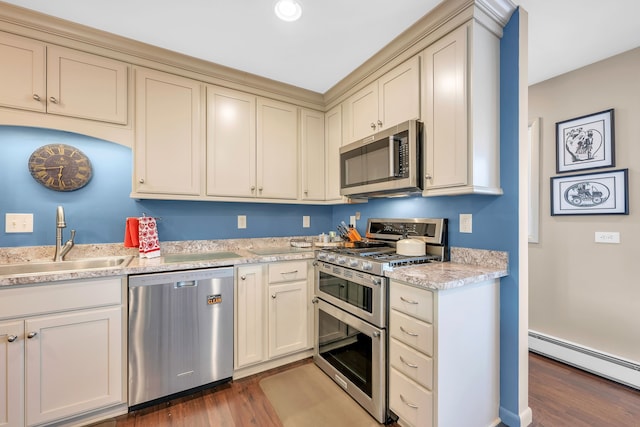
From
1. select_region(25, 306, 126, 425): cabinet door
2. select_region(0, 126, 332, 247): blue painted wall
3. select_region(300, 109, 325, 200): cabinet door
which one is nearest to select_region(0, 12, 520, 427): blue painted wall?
select_region(0, 126, 332, 247): blue painted wall

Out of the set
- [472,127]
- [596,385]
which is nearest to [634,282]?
[596,385]

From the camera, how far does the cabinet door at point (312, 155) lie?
2758 millimetres

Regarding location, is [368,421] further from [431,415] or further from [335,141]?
[335,141]

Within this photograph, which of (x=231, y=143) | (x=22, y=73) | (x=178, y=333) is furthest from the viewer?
(x=231, y=143)

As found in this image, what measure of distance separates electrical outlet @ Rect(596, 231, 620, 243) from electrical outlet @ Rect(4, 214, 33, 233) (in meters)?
4.27

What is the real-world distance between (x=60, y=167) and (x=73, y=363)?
4.45ft

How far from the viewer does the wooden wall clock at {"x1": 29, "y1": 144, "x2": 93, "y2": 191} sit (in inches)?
74.6

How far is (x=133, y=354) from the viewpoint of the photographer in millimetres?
1675

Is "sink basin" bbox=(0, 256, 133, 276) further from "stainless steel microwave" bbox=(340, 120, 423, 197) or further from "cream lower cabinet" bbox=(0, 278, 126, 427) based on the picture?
"stainless steel microwave" bbox=(340, 120, 423, 197)

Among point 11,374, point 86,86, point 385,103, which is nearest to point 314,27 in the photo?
point 385,103

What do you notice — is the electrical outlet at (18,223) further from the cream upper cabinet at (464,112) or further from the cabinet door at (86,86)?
the cream upper cabinet at (464,112)

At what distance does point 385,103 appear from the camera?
2.12 meters

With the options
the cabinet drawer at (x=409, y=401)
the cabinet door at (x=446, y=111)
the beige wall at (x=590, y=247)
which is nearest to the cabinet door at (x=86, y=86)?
the cabinet door at (x=446, y=111)

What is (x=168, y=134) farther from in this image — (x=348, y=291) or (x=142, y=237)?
(x=348, y=291)
